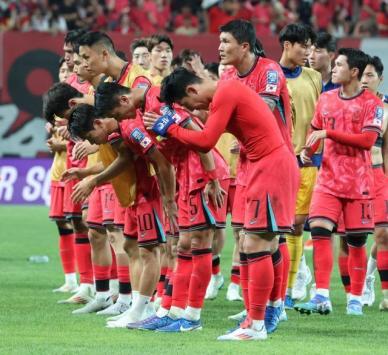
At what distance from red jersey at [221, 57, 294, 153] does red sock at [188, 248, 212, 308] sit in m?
1.03

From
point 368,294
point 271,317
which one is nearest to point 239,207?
point 271,317

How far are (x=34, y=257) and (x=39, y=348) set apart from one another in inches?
266

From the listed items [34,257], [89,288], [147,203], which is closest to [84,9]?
[34,257]

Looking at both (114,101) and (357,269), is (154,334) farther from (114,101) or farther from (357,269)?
(357,269)

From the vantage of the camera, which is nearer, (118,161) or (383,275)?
(118,161)

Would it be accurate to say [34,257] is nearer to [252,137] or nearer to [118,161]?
[118,161]

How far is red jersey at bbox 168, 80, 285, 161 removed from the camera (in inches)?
306

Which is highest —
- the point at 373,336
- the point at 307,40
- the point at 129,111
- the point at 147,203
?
the point at 307,40

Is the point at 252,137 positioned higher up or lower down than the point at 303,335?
higher up

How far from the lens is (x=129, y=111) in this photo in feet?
27.5

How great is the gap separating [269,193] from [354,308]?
7.32 feet

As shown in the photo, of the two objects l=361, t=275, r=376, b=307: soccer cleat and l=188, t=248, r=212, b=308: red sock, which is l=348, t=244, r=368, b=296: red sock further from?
A: l=188, t=248, r=212, b=308: red sock

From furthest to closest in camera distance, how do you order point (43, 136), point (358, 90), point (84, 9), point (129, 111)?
point (84, 9)
point (43, 136)
point (358, 90)
point (129, 111)

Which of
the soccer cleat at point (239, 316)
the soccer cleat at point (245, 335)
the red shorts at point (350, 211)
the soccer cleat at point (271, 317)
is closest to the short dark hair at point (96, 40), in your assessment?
the red shorts at point (350, 211)
